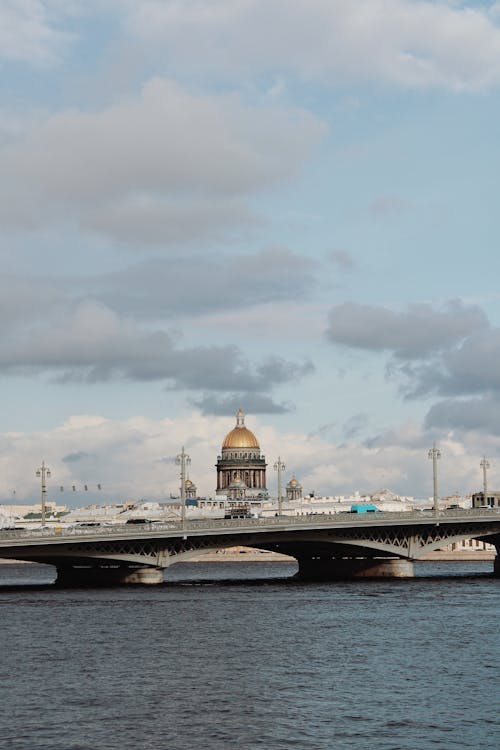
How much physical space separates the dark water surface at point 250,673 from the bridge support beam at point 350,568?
1037 inches

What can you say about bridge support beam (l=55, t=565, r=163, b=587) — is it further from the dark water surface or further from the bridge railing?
the dark water surface

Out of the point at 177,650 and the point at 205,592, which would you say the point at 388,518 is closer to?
the point at 205,592

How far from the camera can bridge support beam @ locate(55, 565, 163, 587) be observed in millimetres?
104438

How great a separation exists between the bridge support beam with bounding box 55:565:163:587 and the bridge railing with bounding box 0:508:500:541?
12.0 ft

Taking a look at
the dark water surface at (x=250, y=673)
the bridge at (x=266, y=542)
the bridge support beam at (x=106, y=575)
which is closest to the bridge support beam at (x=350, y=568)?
the bridge at (x=266, y=542)

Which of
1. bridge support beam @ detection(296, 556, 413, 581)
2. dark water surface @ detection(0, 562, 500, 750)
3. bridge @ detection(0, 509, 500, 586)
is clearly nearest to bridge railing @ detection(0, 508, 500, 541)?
bridge @ detection(0, 509, 500, 586)

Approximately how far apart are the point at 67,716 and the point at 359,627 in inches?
1149

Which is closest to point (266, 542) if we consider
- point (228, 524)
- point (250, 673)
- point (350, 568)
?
point (228, 524)

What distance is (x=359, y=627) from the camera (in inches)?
2719

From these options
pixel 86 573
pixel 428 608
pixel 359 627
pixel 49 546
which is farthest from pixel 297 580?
pixel 359 627

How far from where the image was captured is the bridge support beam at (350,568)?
115625 millimetres

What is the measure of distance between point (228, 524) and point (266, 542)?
5846mm

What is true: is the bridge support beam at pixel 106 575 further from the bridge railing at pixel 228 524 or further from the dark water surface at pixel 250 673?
the dark water surface at pixel 250 673

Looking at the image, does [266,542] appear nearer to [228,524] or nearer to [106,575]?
[228,524]
